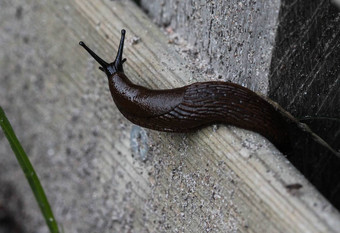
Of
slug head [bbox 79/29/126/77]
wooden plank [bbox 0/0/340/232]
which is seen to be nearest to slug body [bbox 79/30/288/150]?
wooden plank [bbox 0/0/340/232]

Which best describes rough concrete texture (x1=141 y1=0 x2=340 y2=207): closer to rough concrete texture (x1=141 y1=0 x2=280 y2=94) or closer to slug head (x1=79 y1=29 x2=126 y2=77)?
rough concrete texture (x1=141 y1=0 x2=280 y2=94)

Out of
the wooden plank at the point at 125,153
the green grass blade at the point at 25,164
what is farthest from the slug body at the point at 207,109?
the green grass blade at the point at 25,164

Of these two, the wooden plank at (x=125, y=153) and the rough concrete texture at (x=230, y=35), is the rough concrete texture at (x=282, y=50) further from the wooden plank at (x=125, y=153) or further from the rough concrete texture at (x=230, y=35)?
the wooden plank at (x=125, y=153)

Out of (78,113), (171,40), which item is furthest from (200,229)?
(78,113)

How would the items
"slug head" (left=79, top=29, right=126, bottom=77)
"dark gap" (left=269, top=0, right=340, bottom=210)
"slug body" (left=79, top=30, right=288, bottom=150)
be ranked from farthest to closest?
1. "slug head" (left=79, top=29, right=126, bottom=77)
2. "slug body" (left=79, top=30, right=288, bottom=150)
3. "dark gap" (left=269, top=0, right=340, bottom=210)

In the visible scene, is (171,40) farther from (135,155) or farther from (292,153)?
(292,153)
